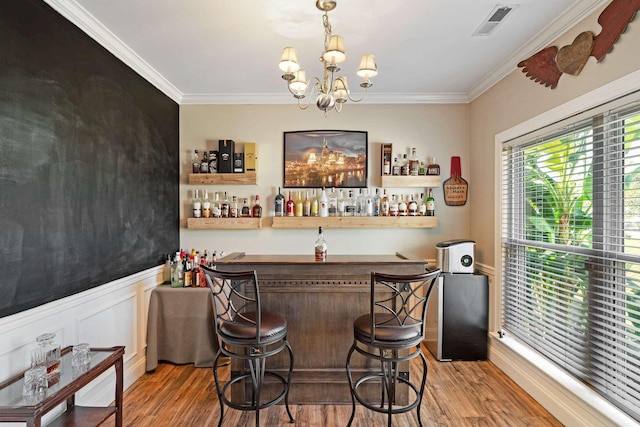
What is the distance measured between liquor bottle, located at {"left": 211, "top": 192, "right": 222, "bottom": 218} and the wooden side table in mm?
1936

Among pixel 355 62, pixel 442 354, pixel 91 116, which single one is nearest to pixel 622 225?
pixel 442 354

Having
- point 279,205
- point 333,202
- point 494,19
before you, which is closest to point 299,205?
point 279,205

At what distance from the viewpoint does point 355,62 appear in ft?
10.0

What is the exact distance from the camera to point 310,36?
8.49ft

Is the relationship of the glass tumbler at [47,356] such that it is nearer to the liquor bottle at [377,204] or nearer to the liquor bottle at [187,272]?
the liquor bottle at [187,272]

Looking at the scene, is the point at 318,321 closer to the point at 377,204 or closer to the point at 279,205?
the point at 279,205

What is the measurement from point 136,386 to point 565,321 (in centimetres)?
331

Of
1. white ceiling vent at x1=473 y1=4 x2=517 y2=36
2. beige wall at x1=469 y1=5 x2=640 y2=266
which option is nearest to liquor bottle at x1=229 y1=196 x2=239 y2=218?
beige wall at x1=469 y1=5 x2=640 y2=266

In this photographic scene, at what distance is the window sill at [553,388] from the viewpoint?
2027 millimetres

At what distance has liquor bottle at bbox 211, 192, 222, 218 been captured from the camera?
3846mm

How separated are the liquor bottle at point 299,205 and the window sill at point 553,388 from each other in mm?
2253

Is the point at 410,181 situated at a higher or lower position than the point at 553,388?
higher

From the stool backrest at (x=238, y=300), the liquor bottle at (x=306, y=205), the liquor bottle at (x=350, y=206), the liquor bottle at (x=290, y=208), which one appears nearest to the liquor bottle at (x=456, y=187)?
the liquor bottle at (x=350, y=206)

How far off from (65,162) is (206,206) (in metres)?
1.72
